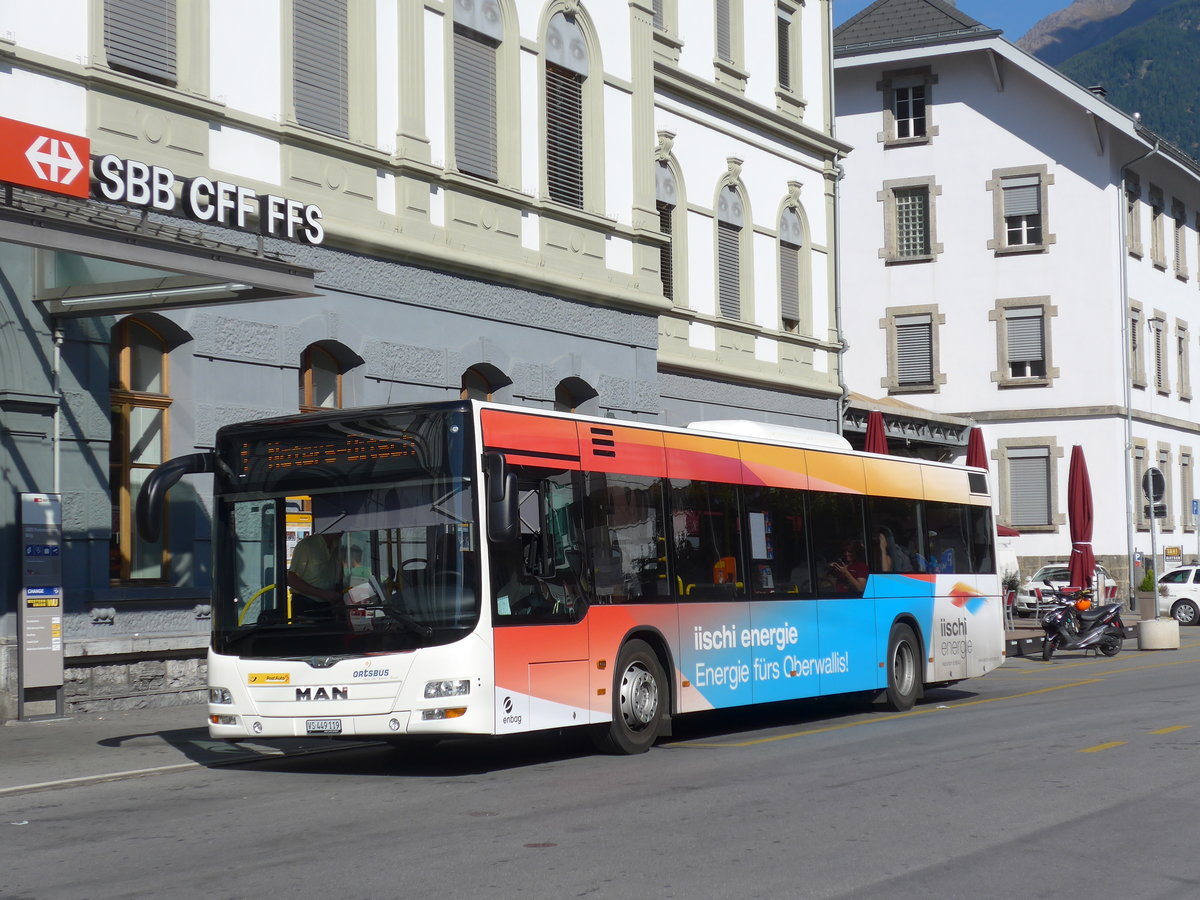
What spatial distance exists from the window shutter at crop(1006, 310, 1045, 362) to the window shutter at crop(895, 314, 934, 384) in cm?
239

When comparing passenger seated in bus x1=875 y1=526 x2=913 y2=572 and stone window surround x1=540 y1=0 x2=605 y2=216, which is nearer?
passenger seated in bus x1=875 y1=526 x2=913 y2=572

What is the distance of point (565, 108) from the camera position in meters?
23.8

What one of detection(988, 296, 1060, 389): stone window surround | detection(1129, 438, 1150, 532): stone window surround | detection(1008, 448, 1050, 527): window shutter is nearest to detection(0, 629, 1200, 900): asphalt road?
detection(1008, 448, 1050, 527): window shutter

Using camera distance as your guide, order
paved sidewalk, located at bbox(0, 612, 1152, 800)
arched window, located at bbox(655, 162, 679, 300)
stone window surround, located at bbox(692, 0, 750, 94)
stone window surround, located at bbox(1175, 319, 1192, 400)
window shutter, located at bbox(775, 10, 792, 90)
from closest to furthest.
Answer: paved sidewalk, located at bbox(0, 612, 1152, 800) → arched window, located at bbox(655, 162, 679, 300) → stone window surround, located at bbox(692, 0, 750, 94) → window shutter, located at bbox(775, 10, 792, 90) → stone window surround, located at bbox(1175, 319, 1192, 400)

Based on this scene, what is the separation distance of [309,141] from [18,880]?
1198 cm

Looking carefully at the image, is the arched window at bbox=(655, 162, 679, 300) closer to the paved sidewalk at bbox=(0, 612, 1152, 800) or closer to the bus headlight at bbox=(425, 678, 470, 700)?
the paved sidewalk at bbox=(0, 612, 1152, 800)

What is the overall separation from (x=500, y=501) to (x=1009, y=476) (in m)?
39.5

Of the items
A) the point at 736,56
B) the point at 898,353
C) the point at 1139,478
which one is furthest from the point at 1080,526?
the point at 898,353

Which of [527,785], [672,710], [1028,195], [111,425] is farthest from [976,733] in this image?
[1028,195]

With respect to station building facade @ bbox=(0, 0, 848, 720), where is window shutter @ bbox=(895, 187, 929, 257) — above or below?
above

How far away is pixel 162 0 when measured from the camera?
1730cm

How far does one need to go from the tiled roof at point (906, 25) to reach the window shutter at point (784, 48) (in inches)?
762

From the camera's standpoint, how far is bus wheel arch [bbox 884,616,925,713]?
1828cm

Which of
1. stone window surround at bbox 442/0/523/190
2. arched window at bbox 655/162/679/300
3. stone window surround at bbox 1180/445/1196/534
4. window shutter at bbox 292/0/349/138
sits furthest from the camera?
stone window surround at bbox 1180/445/1196/534
